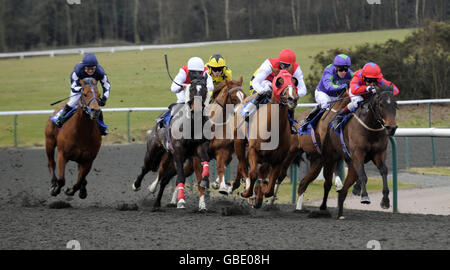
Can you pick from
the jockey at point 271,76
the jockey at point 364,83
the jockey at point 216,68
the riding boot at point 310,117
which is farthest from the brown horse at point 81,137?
the jockey at point 364,83

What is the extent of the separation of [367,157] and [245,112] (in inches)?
56.6

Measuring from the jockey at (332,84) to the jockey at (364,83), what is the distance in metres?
0.64

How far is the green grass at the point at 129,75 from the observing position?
20130 mm

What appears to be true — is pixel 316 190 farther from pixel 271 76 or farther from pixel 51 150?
pixel 51 150

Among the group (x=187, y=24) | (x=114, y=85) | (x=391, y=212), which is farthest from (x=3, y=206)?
(x=187, y=24)

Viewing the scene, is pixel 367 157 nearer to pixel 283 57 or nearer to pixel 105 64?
pixel 283 57

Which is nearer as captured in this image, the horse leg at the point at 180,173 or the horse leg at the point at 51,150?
the horse leg at the point at 180,173

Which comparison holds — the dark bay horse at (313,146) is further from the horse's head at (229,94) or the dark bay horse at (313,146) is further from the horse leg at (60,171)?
the horse leg at (60,171)

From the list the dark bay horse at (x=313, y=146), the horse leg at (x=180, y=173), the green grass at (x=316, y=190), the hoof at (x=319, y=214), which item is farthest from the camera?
the green grass at (x=316, y=190)

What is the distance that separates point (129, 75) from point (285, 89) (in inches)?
823

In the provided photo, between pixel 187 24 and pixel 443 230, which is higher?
pixel 187 24

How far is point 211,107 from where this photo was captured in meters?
9.05

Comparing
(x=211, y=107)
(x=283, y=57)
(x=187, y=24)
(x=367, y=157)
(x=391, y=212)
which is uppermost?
(x=187, y=24)
